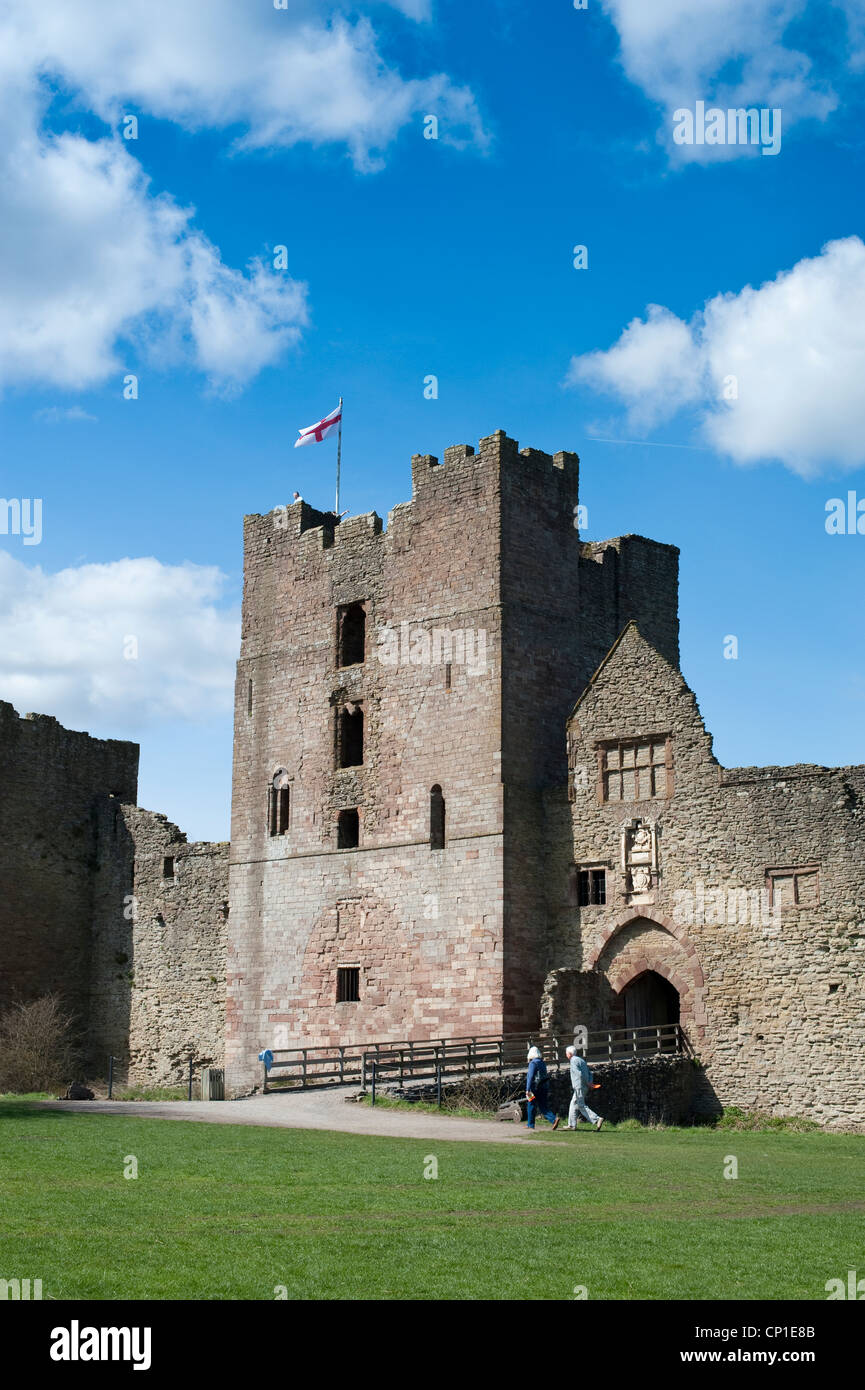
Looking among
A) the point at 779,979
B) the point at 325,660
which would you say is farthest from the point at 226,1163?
the point at 325,660

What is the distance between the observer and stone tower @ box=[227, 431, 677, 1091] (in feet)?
104

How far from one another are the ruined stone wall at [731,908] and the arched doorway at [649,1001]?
481 mm

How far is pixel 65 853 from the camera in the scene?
42.7 meters

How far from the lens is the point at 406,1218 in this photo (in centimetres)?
1248

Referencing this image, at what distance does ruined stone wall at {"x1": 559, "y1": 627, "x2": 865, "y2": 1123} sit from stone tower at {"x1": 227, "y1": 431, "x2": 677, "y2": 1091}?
5.24 ft

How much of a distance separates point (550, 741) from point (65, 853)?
16.7m

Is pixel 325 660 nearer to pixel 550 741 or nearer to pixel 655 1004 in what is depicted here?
pixel 550 741

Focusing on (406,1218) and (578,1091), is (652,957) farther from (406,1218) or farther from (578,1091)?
(406,1218)

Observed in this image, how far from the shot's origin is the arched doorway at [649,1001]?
1216 inches

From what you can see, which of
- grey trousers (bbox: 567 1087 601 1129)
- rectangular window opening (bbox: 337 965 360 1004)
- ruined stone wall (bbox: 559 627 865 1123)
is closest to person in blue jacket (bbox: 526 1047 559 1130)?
grey trousers (bbox: 567 1087 601 1129)

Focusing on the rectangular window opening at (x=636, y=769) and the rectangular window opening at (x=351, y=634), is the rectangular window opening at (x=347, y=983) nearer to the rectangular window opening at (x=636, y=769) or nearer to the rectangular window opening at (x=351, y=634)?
the rectangular window opening at (x=351, y=634)

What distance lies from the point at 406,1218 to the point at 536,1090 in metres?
10.6

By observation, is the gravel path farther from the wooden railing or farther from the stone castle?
the stone castle
